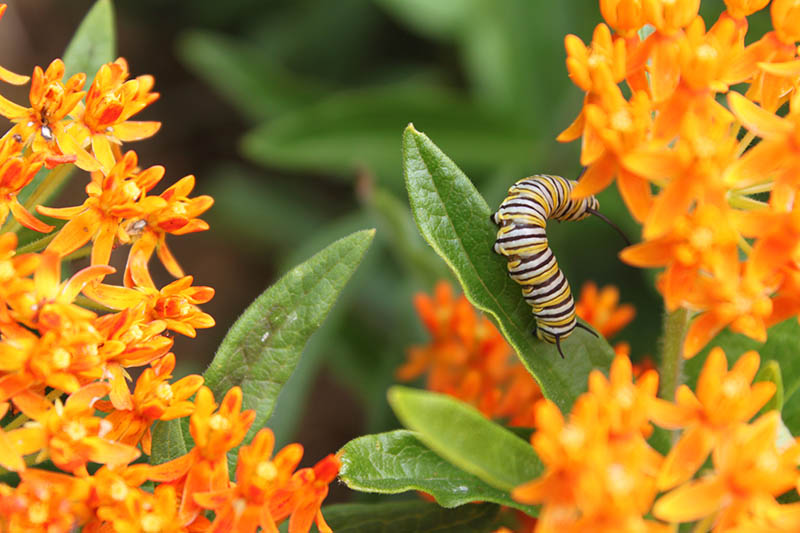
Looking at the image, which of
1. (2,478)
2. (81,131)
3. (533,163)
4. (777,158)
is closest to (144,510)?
(2,478)

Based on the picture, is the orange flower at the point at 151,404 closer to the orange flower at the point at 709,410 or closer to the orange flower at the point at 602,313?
the orange flower at the point at 709,410

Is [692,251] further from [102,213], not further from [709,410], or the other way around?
[102,213]

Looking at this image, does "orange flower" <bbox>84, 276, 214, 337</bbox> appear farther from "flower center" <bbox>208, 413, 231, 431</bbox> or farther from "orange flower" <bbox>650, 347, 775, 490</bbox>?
"orange flower" <bbox>650, 347, 775, 490</bbox>

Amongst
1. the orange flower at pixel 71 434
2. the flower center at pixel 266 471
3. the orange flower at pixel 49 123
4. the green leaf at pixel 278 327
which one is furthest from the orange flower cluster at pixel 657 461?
the orange flower at pixel 49 123

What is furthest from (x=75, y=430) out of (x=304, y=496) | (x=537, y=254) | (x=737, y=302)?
(x=737, y=302)

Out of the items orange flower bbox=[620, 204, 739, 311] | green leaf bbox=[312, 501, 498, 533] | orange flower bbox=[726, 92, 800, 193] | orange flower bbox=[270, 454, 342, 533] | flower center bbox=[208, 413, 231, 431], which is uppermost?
orange flower bbox=[726, 92, 800, 193]

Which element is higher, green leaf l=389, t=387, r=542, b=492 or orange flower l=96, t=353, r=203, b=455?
green leaf l=389, t=387, r=542, b=492

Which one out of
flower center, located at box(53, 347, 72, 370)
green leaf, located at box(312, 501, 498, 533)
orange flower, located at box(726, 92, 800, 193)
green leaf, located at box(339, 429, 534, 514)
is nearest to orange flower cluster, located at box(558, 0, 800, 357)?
orange flower, located at box(726, 92, 800, 193)
